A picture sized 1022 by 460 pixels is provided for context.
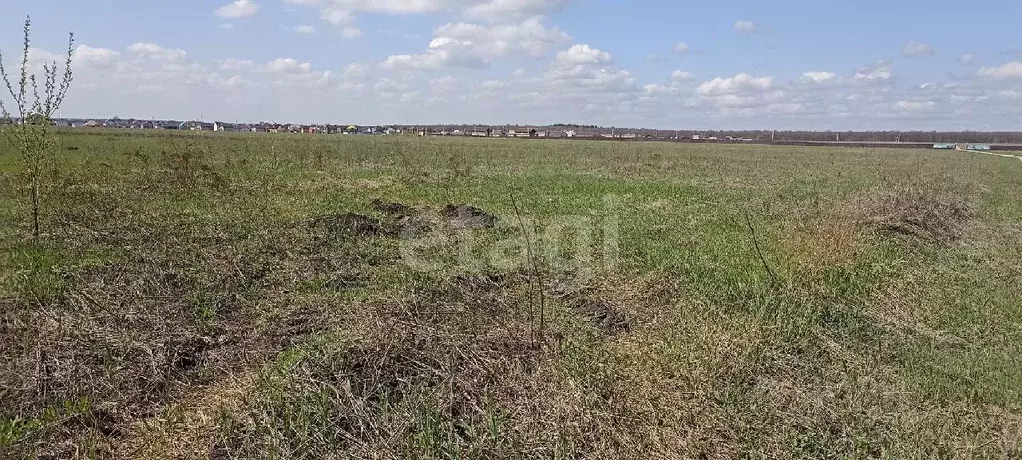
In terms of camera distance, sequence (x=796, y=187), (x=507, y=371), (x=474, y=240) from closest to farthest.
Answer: (x=507, y=371), (x=474, y=240), (x=796, y=187)

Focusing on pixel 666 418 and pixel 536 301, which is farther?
pixel 536 301

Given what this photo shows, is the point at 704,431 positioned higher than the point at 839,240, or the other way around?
the point at 839,240

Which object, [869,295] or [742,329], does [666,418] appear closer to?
[742,329]

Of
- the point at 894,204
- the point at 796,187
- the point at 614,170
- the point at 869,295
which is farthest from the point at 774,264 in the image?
the point at 614,170

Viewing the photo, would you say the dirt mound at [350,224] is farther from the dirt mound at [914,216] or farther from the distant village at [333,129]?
the distant village at [333,129]

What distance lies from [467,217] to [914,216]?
27.2 feet

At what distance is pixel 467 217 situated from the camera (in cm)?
1102

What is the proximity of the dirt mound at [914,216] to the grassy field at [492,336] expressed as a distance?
135 millimetres

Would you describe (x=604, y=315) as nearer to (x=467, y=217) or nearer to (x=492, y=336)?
(x=492, y=336)

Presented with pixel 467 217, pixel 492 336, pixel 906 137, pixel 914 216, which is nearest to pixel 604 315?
pixel 492 336

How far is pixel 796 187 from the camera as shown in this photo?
755 inches

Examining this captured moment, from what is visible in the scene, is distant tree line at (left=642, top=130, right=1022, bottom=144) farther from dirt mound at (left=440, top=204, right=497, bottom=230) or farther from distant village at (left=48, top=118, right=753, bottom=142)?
dirt mound at (left=440, top=204, right=497, bottom=230)

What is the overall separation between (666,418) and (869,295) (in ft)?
14.0

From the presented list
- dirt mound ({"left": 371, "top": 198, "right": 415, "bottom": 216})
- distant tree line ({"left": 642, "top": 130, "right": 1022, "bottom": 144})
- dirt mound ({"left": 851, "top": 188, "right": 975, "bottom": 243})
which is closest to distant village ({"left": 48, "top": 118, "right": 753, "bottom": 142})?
distant tree line ({"left": 642, "top": 130, "right": 1022, "bottom": 144})
